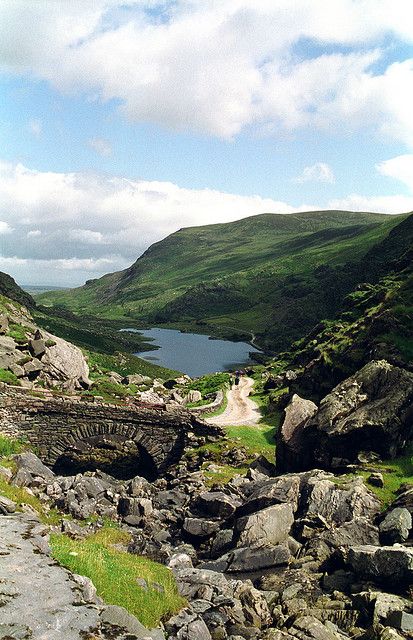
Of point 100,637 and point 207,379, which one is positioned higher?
point 100,637

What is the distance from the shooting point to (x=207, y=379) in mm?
87125

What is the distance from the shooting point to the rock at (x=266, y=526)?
2755 cm

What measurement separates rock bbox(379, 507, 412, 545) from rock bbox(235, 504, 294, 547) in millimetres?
5395

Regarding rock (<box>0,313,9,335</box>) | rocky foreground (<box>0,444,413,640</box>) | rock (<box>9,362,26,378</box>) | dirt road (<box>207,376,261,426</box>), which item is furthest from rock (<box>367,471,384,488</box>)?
rock (<box>0,313,9,335</box>)

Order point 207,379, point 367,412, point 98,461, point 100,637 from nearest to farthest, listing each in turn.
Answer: point 100,637 → point 367,412 → point 98,461 → point 207,379

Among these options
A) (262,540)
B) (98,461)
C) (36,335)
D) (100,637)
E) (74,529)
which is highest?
(36,335)

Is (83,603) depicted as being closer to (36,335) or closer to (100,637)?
(100,637)

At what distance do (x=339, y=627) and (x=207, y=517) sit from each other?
15.5m

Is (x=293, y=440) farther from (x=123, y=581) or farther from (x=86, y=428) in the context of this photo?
(x=123, y=581)

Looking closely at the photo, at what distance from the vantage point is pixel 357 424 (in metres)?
38.0

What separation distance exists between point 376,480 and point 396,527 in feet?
21.3

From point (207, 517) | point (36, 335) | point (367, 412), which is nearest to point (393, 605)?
point (207, 517)

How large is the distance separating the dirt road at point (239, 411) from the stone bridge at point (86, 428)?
4799 mm

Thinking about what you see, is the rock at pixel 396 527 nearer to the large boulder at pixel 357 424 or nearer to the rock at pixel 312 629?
the rock at pixel 312 629
